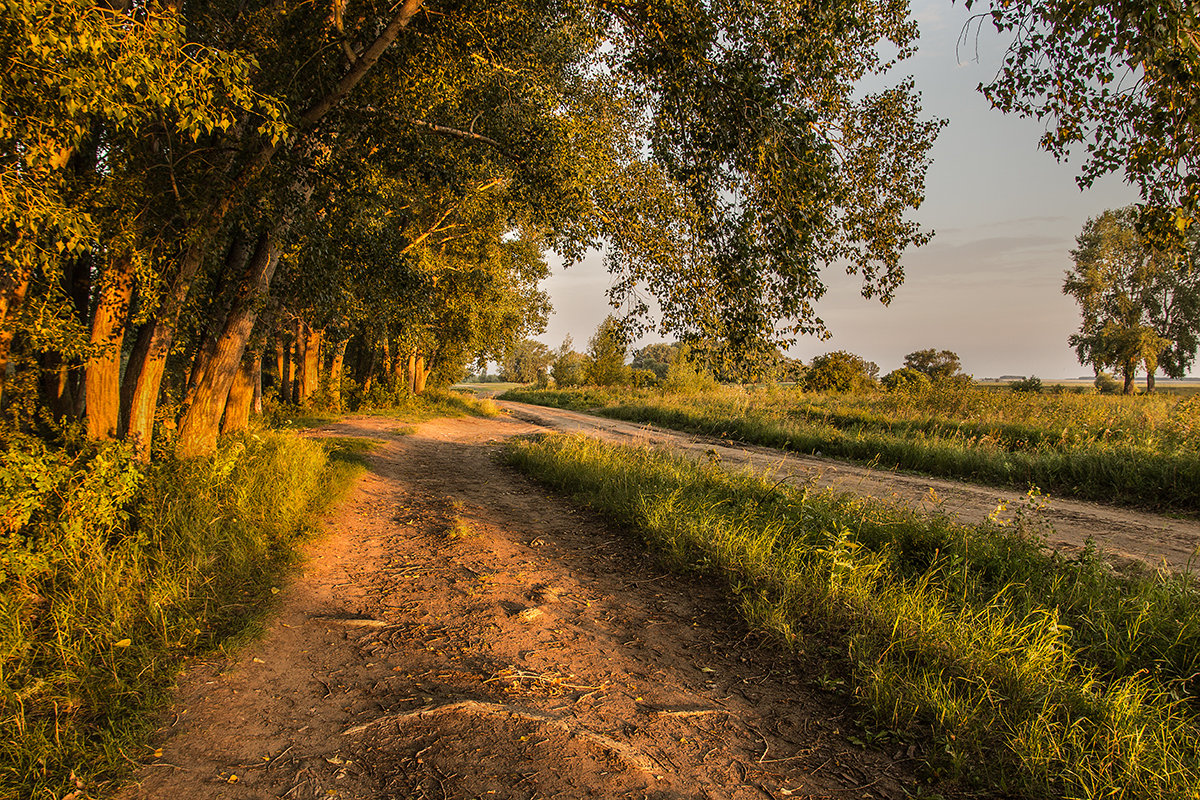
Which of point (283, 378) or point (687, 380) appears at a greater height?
point (687, 380)

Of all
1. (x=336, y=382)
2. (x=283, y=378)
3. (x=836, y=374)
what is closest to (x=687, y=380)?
(x=836, y=374)

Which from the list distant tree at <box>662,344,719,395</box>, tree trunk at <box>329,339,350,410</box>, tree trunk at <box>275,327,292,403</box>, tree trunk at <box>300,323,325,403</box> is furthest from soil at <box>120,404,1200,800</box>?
distant tree at <box>662,344,719,395</box>

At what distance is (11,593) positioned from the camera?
3.90 m

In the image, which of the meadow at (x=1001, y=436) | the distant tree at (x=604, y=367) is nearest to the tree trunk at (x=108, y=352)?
the meadow at (x=1001, y=436)

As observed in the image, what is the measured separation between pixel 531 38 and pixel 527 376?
9481 centimetres

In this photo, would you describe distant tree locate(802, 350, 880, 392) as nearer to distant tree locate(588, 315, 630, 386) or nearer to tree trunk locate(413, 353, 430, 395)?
distant tree locate(588, 315, 630, 386)

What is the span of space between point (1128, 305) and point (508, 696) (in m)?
52.0

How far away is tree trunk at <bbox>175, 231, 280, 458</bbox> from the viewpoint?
25.3ft

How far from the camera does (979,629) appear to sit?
3.71m

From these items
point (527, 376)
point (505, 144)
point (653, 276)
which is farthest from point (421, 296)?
point (527, 376)

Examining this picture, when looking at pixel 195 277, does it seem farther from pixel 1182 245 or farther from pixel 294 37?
pixel 1182 245

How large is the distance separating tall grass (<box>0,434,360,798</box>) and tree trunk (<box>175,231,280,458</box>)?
127 centimetres

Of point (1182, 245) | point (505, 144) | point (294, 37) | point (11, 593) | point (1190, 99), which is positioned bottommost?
point (11, 593)

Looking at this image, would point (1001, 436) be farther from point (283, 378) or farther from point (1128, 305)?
point (1128, 305)
